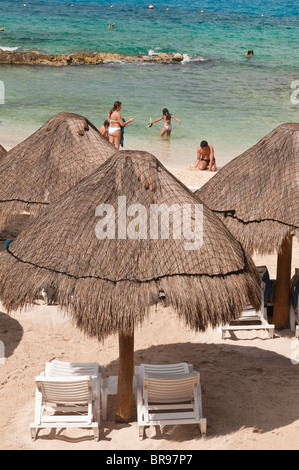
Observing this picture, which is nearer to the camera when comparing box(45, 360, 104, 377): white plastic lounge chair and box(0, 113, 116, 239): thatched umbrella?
box(45, 360, 104, 377): white plastic lounge chair

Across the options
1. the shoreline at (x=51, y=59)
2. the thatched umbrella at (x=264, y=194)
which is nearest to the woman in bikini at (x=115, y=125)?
the thatched umbrella at (x=264, y=194)

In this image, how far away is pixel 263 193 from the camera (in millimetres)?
7574

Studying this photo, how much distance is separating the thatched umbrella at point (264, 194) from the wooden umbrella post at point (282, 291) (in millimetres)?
44

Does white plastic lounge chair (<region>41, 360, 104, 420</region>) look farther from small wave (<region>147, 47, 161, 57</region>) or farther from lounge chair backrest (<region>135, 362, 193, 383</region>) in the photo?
small wave (<region>147, 47, 161, 57</region>)

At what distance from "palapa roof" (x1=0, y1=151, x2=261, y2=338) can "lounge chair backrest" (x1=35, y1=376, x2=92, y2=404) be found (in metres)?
0.70

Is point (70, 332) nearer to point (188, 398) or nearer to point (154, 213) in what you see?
point (188, 398)

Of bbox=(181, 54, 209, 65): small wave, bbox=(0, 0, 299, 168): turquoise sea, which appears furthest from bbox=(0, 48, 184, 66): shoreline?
bbox=(181, 54, 209, 65): small wave

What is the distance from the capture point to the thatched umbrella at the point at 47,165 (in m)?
8.41

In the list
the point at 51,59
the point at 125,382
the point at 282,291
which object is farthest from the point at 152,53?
the point at 125,382

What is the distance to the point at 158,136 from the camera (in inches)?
842

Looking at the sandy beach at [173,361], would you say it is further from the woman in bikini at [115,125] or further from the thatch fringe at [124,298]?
the woman in bikini at [115,125]

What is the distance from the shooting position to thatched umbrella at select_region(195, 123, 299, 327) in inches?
289

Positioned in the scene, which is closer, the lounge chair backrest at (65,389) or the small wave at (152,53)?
the lounge chair backrest at (65,389)
